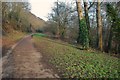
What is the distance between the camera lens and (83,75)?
8.70m

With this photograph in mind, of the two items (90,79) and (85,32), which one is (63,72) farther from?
(85,32)

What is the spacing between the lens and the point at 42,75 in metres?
9.06

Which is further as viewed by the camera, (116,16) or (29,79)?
(116,16)

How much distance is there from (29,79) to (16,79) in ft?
1.82

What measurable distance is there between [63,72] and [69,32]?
45.8 m

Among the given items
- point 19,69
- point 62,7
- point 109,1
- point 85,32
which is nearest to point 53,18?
point 62,7

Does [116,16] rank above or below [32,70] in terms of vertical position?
above

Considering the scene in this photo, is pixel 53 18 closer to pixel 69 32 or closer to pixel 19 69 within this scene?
pixel 69 32

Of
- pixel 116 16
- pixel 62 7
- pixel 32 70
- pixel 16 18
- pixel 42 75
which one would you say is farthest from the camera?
pixel 16 18

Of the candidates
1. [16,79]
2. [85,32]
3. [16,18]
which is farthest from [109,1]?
[16,18]

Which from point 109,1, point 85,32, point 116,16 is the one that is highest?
point 109,1

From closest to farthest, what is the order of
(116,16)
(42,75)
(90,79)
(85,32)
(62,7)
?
(90,79) → (42,75) → (85,32) → (116,16) → (62,7)

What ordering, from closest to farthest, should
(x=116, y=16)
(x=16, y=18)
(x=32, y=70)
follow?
(x=32, y=70) → (x=116, y=16) → (x=16, y=18)

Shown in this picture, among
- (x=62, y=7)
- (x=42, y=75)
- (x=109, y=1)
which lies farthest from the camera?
(x=62, y=7)
